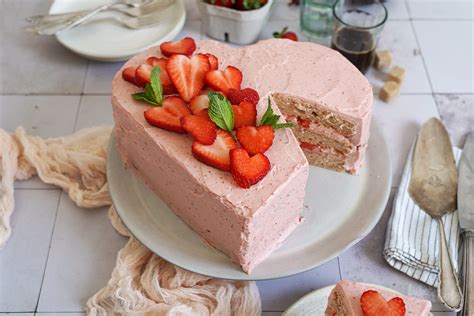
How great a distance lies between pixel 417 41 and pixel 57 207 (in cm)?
175

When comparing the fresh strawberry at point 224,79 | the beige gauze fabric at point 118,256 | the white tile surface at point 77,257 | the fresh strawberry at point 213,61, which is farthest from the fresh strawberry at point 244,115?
the white tile surface at point 77,257

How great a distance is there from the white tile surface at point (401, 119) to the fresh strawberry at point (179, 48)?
0.77 m

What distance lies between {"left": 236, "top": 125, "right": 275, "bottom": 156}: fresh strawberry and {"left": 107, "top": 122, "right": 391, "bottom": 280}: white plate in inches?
13.1

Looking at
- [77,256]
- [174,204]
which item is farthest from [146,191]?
[77,256]

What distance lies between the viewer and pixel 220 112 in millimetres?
1722

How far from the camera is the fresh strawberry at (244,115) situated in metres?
1.77

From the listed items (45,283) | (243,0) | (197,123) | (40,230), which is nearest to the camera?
(197,123)

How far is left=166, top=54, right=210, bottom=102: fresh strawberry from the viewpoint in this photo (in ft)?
6.08

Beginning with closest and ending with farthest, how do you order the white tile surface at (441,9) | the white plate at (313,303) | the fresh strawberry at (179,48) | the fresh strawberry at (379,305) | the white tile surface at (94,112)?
the fresh strawberry at (379,305) → the white plate at (313,303) → the fresh strawberry at (179,48) → the white tile surface at (94,112) → the white tile surface at (441,9)

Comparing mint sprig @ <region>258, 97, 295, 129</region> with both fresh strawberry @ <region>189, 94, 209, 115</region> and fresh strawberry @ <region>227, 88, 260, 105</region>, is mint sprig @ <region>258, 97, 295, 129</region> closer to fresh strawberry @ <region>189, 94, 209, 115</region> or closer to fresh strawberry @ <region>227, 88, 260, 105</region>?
fresh strawberry @ <region>227, 88, 260, 105</region>

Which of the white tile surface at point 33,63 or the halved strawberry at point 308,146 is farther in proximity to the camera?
the white tile surface at point 33,63

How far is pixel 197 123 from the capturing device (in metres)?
1.73

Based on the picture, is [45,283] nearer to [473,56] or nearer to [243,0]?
[243,0]

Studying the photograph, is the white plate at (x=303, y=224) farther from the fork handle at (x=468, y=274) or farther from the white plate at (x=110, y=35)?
the white plate at (x=110, y=35)
